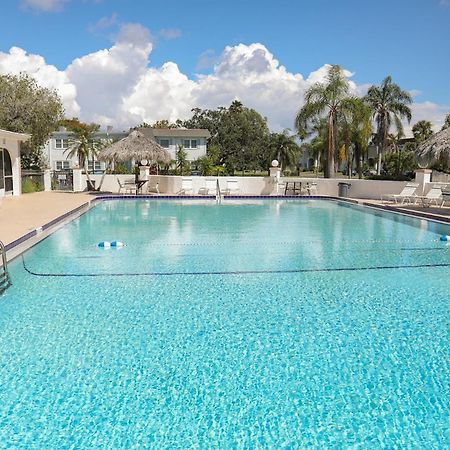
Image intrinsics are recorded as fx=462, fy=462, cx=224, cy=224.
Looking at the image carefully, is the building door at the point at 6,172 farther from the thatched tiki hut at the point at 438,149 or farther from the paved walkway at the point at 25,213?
the thatched tiki hut at the point at 438,149

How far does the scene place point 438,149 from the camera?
18.0 m

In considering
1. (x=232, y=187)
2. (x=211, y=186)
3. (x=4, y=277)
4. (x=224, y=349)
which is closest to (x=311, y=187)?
(x=232, y=187)

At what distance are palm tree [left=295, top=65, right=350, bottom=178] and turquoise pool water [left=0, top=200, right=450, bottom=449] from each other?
2110cm

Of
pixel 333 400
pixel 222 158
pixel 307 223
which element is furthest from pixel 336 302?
pixel 222 158

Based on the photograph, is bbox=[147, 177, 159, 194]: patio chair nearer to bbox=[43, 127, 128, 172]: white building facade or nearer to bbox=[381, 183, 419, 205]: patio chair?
bbox=[381, 183, 419, 205]: patio chair

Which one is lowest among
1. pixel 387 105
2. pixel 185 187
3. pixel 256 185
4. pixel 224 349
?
pixel 224 349

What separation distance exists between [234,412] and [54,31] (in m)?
23.4

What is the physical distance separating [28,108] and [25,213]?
15.8 m

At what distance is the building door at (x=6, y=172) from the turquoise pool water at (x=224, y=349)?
1141cm

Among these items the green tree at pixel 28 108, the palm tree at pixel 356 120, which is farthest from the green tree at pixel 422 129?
the green tree at pixel 28 108

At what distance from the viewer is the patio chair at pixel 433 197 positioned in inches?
707

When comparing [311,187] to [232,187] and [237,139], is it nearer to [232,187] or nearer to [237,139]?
[232,187]

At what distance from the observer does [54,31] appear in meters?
22.6

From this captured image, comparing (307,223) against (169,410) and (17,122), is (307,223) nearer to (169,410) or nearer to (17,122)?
(169,410)
